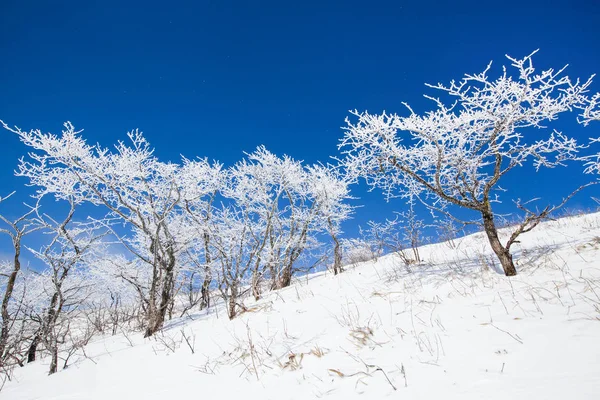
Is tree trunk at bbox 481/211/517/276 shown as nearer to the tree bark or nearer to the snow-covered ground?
the snow-covered ground

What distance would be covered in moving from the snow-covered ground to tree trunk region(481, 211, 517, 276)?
9.4 inches

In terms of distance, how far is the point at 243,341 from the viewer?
4.93 meters

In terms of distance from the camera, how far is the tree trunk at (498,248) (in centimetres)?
522

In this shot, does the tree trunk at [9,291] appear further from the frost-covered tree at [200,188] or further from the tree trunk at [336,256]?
the tree trunk at [336,256]

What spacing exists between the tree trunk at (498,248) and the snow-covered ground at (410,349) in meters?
0.24

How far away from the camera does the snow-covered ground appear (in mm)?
2375

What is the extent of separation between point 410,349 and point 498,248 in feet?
11.3

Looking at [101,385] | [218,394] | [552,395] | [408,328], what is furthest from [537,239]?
[101,385]

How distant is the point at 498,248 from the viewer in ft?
17.7

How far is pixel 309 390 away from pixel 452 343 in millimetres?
1600

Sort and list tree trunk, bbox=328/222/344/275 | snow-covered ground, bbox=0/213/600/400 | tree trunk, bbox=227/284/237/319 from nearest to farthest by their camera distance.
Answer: snow-covered ground, bbox=0/213/600/400, tree trunk, bbox=227/284/237/319, tree trunk, bbox=328/222/344/275

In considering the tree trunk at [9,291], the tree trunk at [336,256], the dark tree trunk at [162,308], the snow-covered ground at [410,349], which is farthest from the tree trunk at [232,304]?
the tree trunk at [9,291]

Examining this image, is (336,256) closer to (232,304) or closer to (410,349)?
(232,304)

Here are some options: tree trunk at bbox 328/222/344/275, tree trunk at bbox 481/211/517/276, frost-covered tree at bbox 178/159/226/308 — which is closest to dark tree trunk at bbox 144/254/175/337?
frost-covered tree at bbox 178/159/226/308
